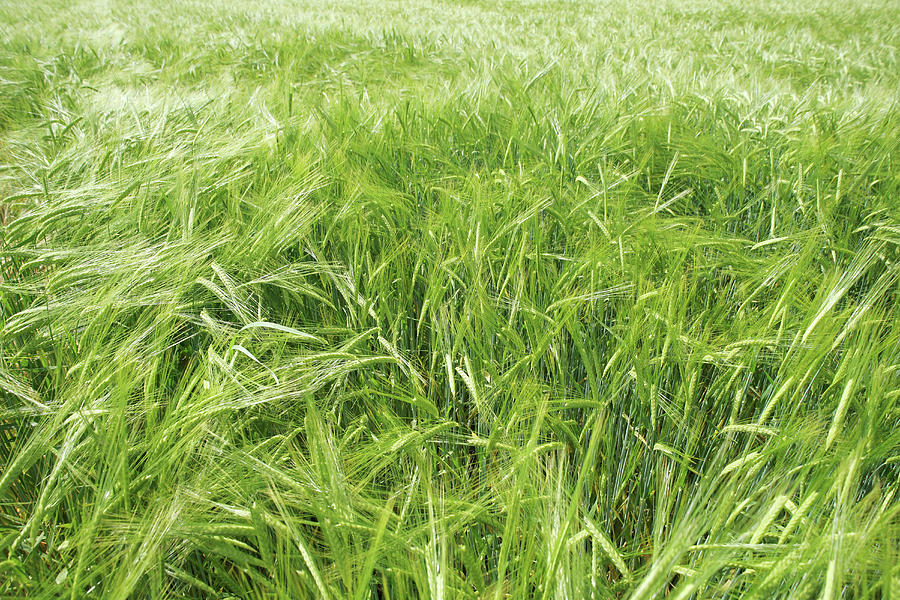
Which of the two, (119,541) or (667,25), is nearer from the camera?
(119,541)

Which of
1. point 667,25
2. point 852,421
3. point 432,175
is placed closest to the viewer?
point 852,421

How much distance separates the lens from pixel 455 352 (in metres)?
0.88

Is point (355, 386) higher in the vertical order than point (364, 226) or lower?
lower

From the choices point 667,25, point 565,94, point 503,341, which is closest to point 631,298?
point 503,341

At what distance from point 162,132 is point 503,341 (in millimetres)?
1548

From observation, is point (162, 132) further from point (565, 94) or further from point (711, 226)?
point (711, 226)

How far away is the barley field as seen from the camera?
57 cm

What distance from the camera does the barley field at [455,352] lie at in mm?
571

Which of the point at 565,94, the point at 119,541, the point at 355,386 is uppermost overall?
the point at 565,94

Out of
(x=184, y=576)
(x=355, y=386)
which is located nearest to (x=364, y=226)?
(x=355, y=386)

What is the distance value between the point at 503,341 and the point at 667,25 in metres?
6.14

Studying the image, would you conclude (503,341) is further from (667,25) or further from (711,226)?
(667,25)

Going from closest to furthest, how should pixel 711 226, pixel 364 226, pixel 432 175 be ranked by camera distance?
1. pixel 364 226
2. pixel 711 226
3. pixel 432 175

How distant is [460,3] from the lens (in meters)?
8.38
